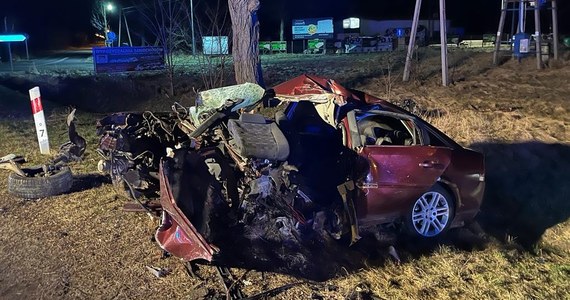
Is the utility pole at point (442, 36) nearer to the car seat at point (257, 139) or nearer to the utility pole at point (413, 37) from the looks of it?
the utility pole at point (413, 37)

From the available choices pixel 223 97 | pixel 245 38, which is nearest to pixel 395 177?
pixel 223 97

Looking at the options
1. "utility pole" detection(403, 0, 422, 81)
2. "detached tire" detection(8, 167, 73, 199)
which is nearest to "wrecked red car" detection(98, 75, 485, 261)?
"detached tire" detection(8, 167, 73, 199)

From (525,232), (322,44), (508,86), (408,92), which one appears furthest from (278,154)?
(322,44)

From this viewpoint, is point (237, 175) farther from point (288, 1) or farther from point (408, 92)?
point (288, 1)

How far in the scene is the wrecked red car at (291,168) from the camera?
15.8 ft

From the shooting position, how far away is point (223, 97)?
5.73 meters

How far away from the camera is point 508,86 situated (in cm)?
1413

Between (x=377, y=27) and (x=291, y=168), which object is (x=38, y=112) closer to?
(x=291, y=168)

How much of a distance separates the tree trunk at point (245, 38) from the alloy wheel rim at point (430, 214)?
239 inches

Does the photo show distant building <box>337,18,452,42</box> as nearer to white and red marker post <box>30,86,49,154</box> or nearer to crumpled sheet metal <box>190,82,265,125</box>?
white and red marker post <box>30,86,49,154</box>

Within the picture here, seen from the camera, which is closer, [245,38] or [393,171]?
[393,171]

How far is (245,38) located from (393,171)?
6.28m

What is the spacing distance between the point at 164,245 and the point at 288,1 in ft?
201

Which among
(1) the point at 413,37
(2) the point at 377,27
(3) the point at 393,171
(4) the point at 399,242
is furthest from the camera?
(2) the point at 377,27
